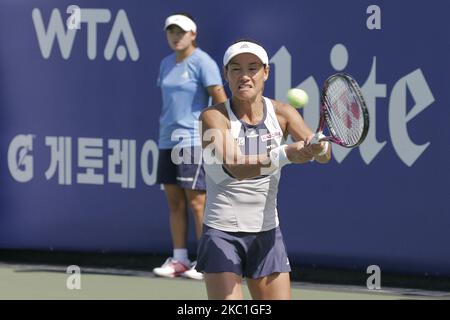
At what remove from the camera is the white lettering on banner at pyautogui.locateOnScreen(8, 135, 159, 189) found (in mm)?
8188

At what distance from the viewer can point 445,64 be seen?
7.29 meters

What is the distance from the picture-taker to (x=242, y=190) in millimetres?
5258

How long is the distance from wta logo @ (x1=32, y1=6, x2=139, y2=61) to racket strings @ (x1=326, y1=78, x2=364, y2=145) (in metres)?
3.24

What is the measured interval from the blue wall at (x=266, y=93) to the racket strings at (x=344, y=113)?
2.37 metres

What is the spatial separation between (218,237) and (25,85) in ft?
11.7

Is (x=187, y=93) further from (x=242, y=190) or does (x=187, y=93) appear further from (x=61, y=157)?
(x=242, y=190)

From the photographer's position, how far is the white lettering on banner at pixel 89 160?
8.19m

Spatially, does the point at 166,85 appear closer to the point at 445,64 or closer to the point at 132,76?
the point at 132,76

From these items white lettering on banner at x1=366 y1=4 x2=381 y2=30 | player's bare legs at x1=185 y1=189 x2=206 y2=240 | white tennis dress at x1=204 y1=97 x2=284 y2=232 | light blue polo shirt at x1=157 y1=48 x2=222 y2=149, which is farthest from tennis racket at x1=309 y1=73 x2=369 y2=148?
player's bare legs at x1=185 y1=189 x2=206 y2=240

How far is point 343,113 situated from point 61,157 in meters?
3.69

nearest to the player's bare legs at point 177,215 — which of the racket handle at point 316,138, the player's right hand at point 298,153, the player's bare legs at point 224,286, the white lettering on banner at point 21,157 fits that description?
the white lettering on banner at point 21,157

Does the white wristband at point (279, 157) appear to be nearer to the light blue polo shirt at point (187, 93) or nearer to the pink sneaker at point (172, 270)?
the light blue polo shirt at point (187, 93)

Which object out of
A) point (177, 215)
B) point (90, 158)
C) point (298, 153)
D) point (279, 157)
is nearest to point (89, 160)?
point (90, 158)

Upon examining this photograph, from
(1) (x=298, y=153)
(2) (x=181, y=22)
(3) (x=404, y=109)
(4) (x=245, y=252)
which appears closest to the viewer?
(1) (x=298, y=153)
